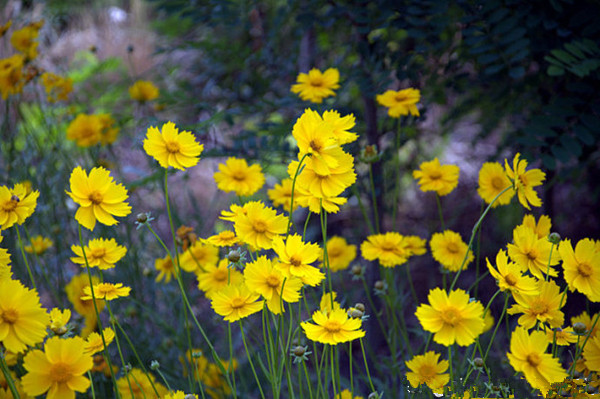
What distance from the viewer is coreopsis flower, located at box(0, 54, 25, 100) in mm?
1214

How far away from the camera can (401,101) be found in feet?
3.20

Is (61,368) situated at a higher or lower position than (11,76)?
lower

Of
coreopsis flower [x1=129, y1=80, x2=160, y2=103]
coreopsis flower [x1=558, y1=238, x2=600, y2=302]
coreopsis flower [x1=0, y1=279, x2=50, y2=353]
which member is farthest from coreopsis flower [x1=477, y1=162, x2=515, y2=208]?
coreopsis flower [x1=129, y1=80, x2=160, y2=103]

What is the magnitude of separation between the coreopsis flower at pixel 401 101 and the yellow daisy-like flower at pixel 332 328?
42 cm

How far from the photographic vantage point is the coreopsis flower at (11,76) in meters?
1.21

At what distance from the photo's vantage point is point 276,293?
662mm

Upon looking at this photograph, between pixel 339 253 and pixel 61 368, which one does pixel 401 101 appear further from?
pixel 61 368

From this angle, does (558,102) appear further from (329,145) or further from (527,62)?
(329,145)

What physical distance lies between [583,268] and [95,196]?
59cm

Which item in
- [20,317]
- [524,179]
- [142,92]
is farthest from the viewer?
[142,92]

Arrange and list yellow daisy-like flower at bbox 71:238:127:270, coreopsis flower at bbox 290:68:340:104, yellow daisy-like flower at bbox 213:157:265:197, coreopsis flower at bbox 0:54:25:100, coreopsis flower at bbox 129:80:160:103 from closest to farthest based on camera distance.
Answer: yellow daisy-like flower at bbox 71:238:127:270 → yellow daisy-like flower at bbox 213:157:265:197 → coreopsis flower at bbox 290:68:340:104 → coreopsis flower at bbox 0:54:25:100 → coreopsis flower at bbox 129:80:160:103

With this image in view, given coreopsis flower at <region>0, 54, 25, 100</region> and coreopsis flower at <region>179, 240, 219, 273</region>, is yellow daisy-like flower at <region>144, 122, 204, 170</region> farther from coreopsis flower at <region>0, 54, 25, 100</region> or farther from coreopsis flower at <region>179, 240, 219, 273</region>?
coreopsis flower at <region>0, 54, 25, 100</region>

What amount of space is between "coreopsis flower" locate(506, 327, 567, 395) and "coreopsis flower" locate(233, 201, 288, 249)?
306mm

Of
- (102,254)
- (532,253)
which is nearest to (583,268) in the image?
Result: (532,253)
